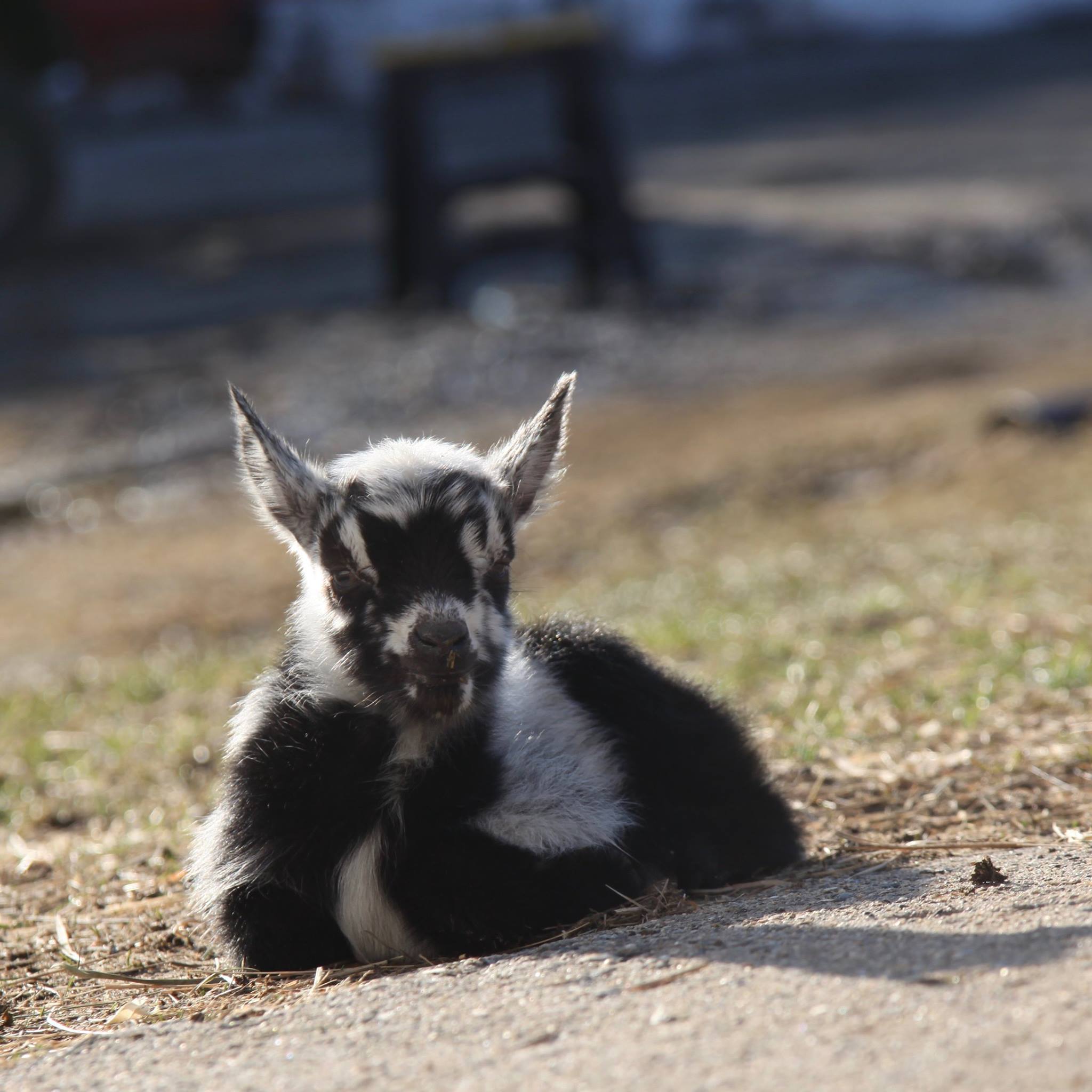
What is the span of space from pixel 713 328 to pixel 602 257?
2.10m

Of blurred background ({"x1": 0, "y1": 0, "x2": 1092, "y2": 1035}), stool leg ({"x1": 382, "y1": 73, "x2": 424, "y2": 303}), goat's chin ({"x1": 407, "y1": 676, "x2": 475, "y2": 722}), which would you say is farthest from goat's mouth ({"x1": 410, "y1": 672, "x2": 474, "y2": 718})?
stool leg ({"x1": 382, "y1": 73, "x2": 424, "y2": 303})

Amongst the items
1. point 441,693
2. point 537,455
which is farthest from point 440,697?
point 537,455

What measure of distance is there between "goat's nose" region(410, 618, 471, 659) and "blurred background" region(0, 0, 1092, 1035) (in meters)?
1.63

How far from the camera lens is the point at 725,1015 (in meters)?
3.38

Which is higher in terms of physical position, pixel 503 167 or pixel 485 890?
pixel 503 167

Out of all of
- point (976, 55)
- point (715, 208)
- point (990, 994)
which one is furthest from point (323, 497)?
point (976, 55)

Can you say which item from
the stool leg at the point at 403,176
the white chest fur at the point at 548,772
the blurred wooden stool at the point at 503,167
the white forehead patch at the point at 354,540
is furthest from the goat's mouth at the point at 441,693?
the stool leg at the point at 403,176

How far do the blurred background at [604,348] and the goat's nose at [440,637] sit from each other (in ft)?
5.34

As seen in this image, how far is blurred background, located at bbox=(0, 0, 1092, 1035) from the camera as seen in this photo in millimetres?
7016

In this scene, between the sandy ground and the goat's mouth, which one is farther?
the goat's mouth

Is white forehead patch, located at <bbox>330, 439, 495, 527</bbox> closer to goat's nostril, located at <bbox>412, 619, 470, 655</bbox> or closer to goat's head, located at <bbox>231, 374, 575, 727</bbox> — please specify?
goat's head, located at <bbox>231, 374, 575, 727</bbox>

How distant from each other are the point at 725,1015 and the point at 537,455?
6.77ft

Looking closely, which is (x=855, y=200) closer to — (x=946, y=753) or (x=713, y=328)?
(x=713, y=328)

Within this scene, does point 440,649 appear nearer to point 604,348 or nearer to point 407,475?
point 407,475
